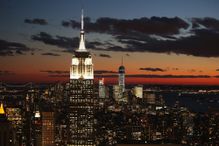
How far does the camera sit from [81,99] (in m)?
44.1

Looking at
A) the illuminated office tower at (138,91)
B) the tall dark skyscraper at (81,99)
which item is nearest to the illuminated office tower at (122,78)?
the illuminated office tower at (138,91)

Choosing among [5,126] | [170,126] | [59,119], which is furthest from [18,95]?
[5,126]

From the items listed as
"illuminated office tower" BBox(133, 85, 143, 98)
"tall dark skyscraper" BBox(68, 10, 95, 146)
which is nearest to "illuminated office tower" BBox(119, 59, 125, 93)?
"illuminated office tower" BBox(133, 85, 143, 98)

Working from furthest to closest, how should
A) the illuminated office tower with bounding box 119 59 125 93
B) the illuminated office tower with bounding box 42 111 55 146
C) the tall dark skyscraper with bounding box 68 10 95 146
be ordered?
the illuminated office tower with bounding box 119 59 125 93, the illuminated office tower with bounding box 42 111 55 146, the tall dark skyscraper with bounding box 68 10 95 146

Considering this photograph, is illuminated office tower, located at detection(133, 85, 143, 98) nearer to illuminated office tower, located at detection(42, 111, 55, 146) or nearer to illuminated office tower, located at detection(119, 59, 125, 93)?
illuminated office tower, located at detection(119, 59, 125, 93)

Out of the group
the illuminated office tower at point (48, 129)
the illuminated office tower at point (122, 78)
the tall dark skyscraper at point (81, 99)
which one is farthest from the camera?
the illuminated office tower at point (122, 78)

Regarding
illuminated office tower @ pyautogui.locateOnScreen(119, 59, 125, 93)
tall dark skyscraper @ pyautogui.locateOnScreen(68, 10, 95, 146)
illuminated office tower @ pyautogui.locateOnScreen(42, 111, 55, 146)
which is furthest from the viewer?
illuminated office tower @ pyautogui.locateOnScreen(119, 59, 125, 93)

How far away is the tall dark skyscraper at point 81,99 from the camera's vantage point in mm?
43625

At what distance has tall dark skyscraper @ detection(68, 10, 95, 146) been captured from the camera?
43.6 m

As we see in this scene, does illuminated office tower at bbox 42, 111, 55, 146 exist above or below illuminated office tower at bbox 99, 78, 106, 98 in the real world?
below

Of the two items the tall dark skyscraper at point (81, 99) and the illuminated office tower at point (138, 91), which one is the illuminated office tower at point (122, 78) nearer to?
the illuminated office tower at point (138, 91)

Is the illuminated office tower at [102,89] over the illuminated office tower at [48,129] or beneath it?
over

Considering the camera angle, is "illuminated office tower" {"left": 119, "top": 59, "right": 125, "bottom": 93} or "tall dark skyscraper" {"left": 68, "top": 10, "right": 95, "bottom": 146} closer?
"tall dark skyscraper" {"left": 68, "top": 10, "right": 95, "bottom": 146}

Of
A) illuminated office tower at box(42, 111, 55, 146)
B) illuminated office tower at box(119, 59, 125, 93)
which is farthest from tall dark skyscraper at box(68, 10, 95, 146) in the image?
illuminated office tower at box(119, 59, 125, 93)
